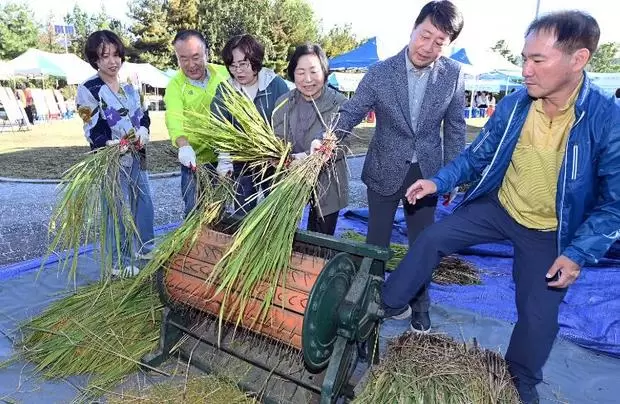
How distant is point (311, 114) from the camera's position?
255cm

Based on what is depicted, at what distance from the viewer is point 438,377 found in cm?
177

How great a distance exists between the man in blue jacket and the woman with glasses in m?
1.19

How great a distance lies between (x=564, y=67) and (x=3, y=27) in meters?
35.1

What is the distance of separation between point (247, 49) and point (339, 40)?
128ft

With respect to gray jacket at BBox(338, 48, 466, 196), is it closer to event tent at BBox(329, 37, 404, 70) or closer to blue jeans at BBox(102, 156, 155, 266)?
blue jeans at BBox(102, 156, 155, 266)

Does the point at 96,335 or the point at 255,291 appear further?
the point at 96,335

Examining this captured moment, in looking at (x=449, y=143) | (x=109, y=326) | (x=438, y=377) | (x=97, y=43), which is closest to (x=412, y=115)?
(x=449, y=143)

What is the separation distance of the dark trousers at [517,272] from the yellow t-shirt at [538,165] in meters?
0.06

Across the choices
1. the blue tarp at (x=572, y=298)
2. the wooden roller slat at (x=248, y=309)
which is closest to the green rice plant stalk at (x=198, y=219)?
the wooden roller slat at (x=248, y=309)

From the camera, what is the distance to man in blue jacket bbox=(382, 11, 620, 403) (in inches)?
63.4

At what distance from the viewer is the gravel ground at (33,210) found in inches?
156

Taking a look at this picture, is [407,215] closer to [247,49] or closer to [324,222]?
[324,222]

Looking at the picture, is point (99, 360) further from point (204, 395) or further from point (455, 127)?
point (455, 127)

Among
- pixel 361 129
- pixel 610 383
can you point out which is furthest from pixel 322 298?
pixel 361 129
